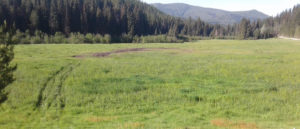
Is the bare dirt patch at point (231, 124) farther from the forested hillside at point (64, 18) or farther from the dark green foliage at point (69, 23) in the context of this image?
the forested hillside at point (64, 18)

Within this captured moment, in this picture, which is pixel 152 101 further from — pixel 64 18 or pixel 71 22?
pixel 71 22

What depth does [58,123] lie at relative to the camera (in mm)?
11703

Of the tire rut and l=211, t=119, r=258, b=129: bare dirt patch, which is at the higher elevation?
the tire rut

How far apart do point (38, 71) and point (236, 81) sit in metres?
21.4

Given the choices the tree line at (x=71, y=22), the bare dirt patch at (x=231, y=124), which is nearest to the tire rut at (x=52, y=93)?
the bare dirt patch at (x=231, y=124)

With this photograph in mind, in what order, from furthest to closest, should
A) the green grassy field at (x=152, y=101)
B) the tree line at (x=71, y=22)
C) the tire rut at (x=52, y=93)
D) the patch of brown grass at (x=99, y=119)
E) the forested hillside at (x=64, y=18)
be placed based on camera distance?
the forested hillside at (x=64, y=18) → the tree line at (x=71, y=22) → the tire rut at (x=52, y=93) → the patch of brown grass at (x=99, y=119) → the green grassy field at (x=152, y=101)

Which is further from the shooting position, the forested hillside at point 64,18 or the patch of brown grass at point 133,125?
the forested hillside at point 64,18

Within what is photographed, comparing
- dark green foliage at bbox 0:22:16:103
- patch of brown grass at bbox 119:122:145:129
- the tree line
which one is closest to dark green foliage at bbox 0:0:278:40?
the tree line

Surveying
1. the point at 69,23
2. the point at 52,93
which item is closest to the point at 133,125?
the point at 52,93

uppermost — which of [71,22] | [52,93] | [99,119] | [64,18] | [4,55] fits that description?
[64,18]

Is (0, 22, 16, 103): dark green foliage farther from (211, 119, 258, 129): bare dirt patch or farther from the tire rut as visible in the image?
(211, 119, 258, 129): bare dirt patch

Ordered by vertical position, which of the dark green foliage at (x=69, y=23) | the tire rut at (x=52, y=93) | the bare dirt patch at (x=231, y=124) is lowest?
the bare dirt patch at (x=231, y=124)

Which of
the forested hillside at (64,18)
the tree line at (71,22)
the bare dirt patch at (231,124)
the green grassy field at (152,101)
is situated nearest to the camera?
the bare dirt patch at (231,124)

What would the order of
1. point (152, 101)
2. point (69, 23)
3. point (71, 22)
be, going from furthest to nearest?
point (71, 22) → point (69, 23) → point (152, 101)
